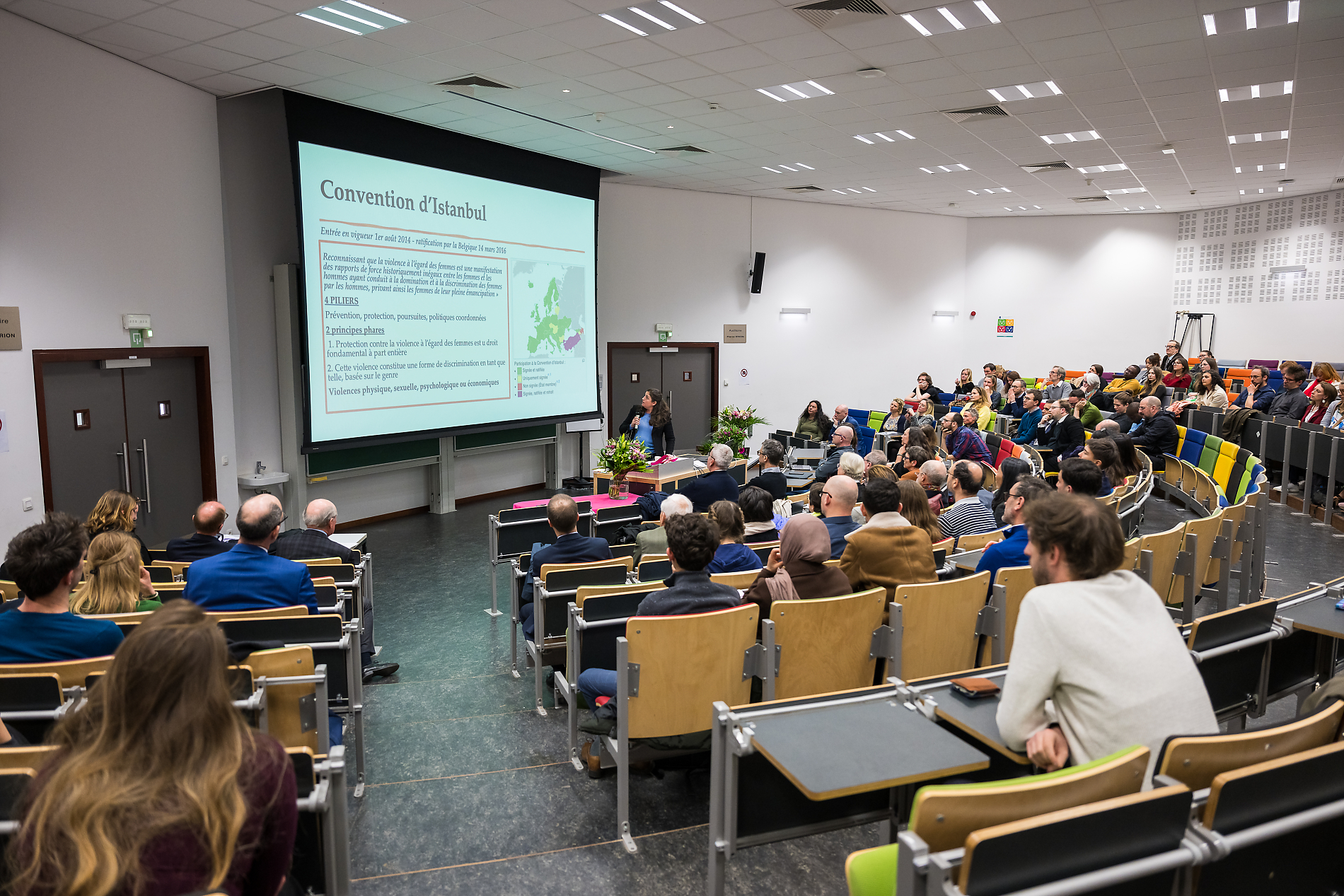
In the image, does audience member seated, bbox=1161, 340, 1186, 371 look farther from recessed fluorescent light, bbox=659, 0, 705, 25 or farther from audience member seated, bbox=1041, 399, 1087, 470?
recessed fluorescent light, bbox=659, 0, 705, 25

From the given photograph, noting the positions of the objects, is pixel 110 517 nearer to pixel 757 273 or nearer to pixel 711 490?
pixel 711 490

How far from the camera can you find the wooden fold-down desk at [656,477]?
26.0ft

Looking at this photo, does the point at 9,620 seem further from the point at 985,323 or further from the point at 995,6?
the point at 985,323

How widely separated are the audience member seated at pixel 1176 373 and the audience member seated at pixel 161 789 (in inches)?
548

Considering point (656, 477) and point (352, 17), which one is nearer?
point (352, 17)

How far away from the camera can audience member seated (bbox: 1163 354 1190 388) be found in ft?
42.2

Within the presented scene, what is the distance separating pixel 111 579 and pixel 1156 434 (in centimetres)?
996

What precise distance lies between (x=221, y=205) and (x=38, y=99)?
6.46 feet


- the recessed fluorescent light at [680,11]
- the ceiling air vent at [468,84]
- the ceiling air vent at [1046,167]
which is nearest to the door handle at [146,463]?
the ceiling air vent at [468,84]

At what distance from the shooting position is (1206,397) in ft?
37.4

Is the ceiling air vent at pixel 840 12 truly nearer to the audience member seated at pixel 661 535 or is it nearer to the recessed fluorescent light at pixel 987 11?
the recessed fluorescent light at pixel 987 11

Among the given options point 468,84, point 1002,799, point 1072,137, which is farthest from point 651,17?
point 1072,137

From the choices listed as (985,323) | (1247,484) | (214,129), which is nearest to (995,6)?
(1247,484)

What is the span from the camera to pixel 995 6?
19.5 ft
